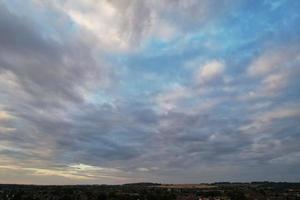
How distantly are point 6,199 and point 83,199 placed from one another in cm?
Result: 3518

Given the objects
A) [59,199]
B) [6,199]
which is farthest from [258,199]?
[6,199]

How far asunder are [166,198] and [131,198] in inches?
669

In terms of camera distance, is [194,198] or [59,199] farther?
[194,198]

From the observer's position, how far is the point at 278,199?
167 metres

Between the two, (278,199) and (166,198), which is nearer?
(278,199)

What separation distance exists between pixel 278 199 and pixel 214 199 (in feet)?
91.0

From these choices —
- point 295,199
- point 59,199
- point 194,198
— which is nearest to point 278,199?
point 295,199

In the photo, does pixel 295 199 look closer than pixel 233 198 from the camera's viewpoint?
Yes

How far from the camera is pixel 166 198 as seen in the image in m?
179

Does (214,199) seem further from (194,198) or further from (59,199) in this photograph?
(59,199)

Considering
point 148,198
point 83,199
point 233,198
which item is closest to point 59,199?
point 83,199

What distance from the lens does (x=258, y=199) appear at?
17712 cm

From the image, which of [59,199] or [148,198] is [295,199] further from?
[59,199]

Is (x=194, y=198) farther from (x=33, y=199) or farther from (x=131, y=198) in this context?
(x=33, y=199)
